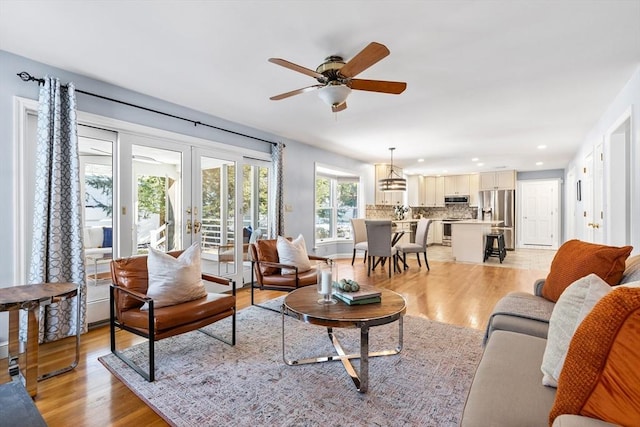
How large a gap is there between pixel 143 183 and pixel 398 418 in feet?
11.3

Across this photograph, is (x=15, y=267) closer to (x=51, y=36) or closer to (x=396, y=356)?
(x=51, y=36)

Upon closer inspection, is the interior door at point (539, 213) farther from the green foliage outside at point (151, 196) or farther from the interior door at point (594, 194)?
the green foliage outside at point (151, 196)

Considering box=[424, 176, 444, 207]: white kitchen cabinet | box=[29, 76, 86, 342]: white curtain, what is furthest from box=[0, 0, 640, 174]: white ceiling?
box=[424, 176, 444, 207]: white kitchen cabinet

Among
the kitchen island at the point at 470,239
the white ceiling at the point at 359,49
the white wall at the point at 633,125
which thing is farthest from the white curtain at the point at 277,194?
the kitchen island at the point at 470,239

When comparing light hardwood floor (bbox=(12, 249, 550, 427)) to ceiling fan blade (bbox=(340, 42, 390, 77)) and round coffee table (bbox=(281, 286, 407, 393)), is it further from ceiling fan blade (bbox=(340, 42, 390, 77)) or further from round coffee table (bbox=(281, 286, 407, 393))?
ceiling fan blade (bbox=(340, 42, 390, 77))

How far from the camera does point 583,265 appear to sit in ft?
6.86

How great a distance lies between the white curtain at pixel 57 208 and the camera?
2660 mm

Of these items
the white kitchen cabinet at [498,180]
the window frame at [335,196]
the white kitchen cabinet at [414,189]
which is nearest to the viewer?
the window frame at [335,196]

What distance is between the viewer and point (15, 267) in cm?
263

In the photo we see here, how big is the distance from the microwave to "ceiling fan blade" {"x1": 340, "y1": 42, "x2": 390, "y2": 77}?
8.86 meters

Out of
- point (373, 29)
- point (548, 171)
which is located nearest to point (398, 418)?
point (373, 29)

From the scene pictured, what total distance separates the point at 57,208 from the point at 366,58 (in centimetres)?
285

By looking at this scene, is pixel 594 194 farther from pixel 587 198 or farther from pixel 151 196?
pixel 151 196

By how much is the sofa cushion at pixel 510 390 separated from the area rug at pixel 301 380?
1.70 ft
